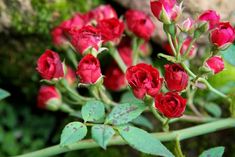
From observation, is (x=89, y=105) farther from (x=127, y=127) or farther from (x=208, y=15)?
(x=208, y=15)

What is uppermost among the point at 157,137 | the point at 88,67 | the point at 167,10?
the point at 167,10

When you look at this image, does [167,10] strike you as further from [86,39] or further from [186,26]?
[86,39]

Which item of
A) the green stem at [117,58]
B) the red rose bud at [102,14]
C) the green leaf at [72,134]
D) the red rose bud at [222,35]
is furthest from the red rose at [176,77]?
the red rose bud at [102,14]

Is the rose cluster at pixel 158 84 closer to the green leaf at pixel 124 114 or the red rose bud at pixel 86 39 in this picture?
the green leaf at pixel 124 114

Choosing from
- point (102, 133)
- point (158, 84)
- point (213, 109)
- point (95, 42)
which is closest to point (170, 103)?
point (158, 84)

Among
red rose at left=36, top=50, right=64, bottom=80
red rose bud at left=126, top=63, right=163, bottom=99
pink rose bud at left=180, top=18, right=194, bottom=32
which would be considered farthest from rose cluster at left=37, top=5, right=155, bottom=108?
pink rose bud at left=180, top=18, right=194, bottom=32

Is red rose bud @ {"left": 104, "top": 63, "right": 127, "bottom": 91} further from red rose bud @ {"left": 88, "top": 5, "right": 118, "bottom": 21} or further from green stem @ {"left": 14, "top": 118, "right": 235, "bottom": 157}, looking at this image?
green stem @ {"left": 14, "top": 118, "right": 235, "bottom": 157}
